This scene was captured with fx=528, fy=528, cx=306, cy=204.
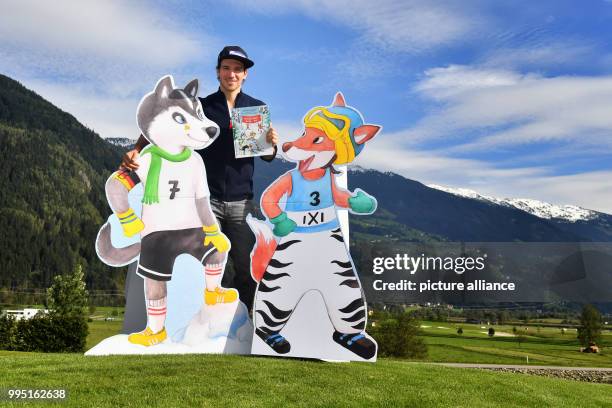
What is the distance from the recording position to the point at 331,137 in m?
11.4

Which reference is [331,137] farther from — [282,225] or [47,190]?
[47,190]

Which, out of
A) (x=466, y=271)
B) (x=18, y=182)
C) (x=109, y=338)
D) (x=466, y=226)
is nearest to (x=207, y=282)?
(x=109, y=338)

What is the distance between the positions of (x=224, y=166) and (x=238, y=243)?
5.63ft

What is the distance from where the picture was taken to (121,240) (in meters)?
11.2

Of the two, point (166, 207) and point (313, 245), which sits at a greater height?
point (166, 207)

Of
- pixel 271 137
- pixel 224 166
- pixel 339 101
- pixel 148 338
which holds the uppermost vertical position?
pixel 339 101

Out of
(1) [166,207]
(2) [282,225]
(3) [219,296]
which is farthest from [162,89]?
(3) [219,296]

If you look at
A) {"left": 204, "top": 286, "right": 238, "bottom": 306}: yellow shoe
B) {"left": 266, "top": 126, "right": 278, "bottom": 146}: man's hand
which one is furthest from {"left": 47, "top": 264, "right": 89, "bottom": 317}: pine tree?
{"left": 266, "top": 126, "right": 278, "bottom": 146}: man's hand

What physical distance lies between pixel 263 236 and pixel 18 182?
96.3 metres

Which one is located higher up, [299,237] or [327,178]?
[327,178]

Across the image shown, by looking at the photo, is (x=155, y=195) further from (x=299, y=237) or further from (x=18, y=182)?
(x=18, y=182)

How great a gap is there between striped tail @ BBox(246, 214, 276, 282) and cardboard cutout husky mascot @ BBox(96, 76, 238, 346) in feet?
2.01

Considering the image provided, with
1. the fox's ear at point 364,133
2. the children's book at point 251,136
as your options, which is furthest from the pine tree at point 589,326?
the children's book at point 251,136

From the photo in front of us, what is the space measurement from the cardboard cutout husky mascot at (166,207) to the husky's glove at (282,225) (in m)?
1.09
